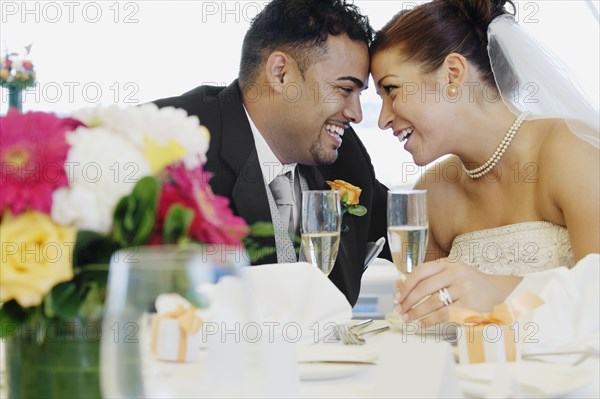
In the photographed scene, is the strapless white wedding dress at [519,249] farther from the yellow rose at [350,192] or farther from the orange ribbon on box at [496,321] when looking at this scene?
A: the orange ribbon on box at [496,321]

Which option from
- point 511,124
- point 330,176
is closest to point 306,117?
point 330,176

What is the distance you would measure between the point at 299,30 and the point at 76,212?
1770mm

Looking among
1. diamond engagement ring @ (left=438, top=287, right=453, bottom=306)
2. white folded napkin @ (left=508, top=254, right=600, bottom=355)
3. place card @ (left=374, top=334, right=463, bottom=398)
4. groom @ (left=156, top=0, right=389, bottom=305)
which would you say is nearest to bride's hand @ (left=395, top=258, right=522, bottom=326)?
diamond engagement ring @ (left=438, top=287, right=453, bottom=306)

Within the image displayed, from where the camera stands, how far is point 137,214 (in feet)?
2.41

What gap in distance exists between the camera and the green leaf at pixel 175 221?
2.41ft

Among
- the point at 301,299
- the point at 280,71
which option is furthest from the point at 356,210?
the point at 301,299

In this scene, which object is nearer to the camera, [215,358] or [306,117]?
[215,358]

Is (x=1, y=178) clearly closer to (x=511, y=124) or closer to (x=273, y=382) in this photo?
(x=273, y=382)

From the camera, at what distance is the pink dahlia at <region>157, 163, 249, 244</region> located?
0.75 m

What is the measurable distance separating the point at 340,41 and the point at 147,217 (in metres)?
1.67

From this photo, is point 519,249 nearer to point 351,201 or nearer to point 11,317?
point 351,201

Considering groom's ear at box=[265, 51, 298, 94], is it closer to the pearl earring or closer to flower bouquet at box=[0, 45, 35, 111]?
the pearl earring

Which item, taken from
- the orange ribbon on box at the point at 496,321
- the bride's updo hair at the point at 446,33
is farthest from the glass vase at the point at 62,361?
the bride's updo hair at the point at 446,33

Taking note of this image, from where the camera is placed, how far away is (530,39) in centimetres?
206
